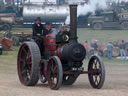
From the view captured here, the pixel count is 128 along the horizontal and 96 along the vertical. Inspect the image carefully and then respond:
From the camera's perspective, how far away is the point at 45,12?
42312mm

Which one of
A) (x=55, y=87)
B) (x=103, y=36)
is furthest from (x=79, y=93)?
(x=103, y=36)

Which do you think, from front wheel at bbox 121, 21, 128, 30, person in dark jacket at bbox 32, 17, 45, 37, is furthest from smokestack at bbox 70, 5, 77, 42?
front wheel at bbox 121, 21, 128, 30

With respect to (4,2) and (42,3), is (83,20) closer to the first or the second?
(42,3)

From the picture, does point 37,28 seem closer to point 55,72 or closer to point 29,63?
point 29,63

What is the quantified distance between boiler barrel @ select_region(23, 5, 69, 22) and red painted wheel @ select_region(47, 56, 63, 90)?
3120cm

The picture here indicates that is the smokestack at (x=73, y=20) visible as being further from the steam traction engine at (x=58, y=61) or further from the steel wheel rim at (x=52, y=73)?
the steel wheel rim at (x=52, y=73)

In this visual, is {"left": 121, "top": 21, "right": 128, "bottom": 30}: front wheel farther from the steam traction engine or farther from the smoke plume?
the steam traction engine

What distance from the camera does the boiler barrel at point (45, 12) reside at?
41938mm

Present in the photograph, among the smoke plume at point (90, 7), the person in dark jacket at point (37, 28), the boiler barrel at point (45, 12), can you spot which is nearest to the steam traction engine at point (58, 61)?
the person in dark jacket at point (37, 28)

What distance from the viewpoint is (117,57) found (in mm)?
24297

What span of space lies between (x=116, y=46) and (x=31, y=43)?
1476cm

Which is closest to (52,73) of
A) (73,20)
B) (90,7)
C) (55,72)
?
(55,72)

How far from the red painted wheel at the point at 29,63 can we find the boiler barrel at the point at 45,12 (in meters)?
29.9

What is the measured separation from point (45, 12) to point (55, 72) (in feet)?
106
